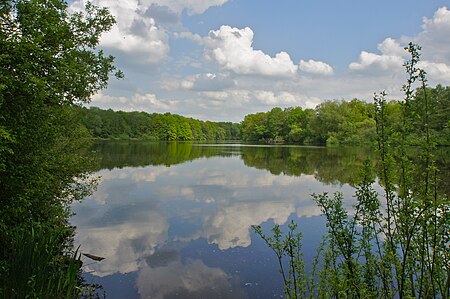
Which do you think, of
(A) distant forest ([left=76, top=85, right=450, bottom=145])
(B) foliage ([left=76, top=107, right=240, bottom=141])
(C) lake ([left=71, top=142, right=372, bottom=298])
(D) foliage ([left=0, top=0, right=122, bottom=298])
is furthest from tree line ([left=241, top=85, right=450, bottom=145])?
(D) foliage ([left=0, top=0, right=122, bottom=298])

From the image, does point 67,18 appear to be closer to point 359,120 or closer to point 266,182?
point 266,182

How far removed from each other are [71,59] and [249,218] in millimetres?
8348

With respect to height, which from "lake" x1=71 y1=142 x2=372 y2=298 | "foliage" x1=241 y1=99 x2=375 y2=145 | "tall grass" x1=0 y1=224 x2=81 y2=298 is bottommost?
"lake" x1=71 y1=142 x2=372 y2=298

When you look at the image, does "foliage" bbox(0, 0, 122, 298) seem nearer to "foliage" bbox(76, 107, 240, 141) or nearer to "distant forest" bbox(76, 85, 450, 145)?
"distant forest" bbox(76, 85, 450, 145)

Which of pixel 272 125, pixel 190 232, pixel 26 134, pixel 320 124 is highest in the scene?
pixel 272 125

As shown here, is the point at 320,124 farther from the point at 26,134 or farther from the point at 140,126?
the point at 26,134

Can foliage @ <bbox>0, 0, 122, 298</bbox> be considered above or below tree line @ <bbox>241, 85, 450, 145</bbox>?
below

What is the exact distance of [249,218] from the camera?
494 inches

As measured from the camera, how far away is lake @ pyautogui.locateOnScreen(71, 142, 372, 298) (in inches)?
283

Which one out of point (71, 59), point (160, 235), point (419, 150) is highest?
point (71, 59)

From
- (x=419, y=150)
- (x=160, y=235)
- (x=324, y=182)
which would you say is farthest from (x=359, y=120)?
(x=419, y=150)

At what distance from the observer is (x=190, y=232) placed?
10969mm

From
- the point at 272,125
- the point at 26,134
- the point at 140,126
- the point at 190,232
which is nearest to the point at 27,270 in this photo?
the point at 26,134

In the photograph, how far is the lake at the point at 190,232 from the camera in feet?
23.6
